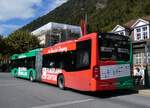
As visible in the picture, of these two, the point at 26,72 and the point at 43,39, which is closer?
the point at 26,72

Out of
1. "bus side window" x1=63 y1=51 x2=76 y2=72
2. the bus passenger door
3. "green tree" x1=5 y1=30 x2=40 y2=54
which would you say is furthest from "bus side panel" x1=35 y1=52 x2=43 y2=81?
"green tree" x1=5 y1=30 x2=40 y2=54

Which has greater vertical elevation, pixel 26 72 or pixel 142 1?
pixel 142 1

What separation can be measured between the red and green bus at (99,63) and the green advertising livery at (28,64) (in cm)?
744

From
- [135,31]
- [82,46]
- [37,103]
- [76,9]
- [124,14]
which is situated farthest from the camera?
[76,9]

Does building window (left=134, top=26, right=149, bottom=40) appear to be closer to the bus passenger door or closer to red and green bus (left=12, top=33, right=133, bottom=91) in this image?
red and green bus (left=12, top=33, right=133, bottom=91)

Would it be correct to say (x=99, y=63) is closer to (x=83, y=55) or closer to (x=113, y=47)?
(x=113, y=47)

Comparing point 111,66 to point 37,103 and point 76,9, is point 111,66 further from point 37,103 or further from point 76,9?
point 76,9

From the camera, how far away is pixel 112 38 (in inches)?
643

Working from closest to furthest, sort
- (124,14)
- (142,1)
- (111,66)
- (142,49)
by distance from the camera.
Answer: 1. (111,66)
2. (142,49)
3. (142,1)
4. (124,14)

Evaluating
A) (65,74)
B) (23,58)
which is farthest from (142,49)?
Answer: (65,74)

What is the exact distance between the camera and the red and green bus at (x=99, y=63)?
→ 15.7 metres

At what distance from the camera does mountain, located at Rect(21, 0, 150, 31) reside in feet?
256

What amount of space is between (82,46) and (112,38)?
65.4 inches

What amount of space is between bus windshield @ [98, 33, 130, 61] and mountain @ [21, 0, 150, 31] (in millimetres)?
42781
